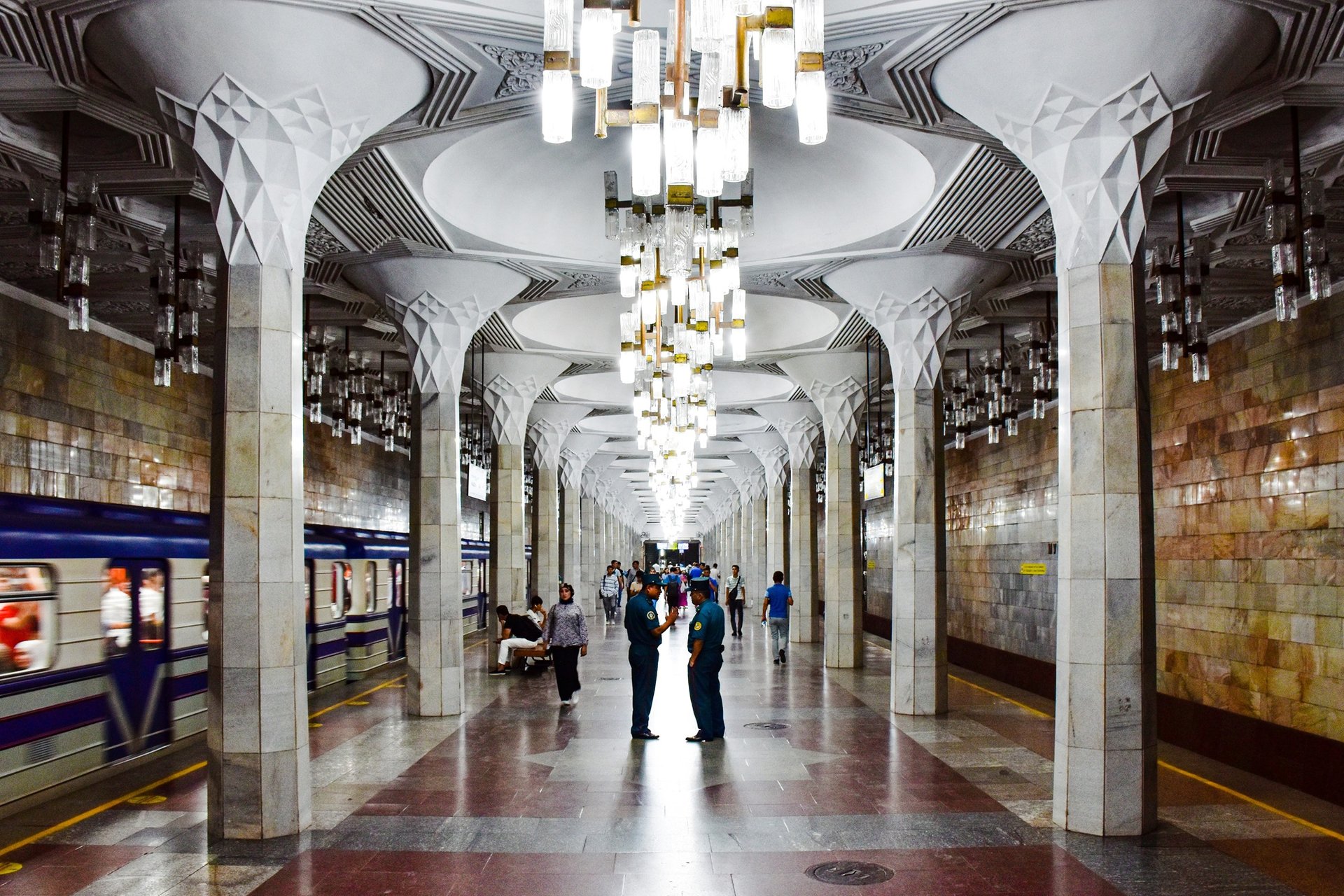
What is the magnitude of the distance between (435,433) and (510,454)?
6883 mm

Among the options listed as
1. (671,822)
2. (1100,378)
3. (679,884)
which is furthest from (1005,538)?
(679,884)

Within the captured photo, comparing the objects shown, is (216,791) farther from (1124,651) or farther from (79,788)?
(1124,651)

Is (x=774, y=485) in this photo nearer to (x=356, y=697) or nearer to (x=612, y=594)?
(x=612, y=594)

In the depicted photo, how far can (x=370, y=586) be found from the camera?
17594mm

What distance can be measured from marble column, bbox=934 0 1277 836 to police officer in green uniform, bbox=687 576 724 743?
156 inches

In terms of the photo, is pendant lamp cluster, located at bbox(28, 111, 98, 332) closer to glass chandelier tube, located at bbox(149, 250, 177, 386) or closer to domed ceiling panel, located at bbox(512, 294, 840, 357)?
glass chandelier tube, located at bbox(149, 250, 177, 386)

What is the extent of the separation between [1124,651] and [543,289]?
906 cm

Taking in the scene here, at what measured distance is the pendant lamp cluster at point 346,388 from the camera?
1497 cm

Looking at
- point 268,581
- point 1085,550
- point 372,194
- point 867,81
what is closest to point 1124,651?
point 1085,550

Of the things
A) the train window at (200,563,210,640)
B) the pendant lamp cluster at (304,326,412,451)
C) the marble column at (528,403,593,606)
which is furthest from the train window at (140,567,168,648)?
the marble column at (528,403,593,606)

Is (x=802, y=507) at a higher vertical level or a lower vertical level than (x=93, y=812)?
higher

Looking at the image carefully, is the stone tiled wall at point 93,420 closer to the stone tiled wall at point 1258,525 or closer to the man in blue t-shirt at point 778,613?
the man in blue t-shirt at point 778,613

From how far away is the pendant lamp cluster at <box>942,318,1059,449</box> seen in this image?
14.6 meters

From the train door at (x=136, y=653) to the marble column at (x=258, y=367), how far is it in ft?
9.17
